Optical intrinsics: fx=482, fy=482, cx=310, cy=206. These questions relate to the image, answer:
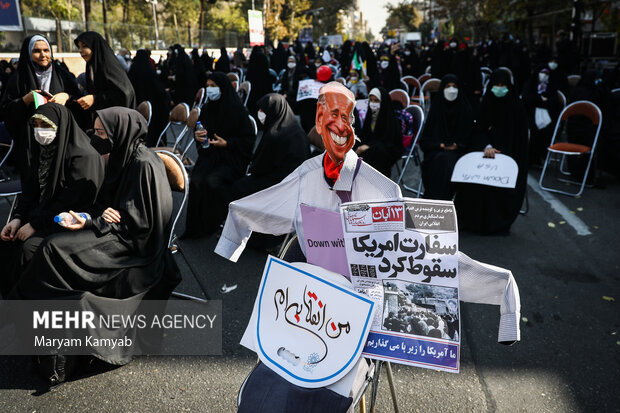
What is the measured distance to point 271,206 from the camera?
6.91 feet

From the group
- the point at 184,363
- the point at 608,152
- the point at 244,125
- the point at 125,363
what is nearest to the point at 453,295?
the point at 184,363

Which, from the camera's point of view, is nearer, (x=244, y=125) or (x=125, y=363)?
(x=125, y=363)

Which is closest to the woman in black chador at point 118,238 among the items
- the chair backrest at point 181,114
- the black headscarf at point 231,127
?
the black headscarf at point 231,127

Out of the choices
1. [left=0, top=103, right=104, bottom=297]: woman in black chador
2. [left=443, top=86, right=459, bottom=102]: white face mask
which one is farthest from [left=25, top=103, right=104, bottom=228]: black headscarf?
[left=443, top=86, right=459, bottom=102]: white face mask

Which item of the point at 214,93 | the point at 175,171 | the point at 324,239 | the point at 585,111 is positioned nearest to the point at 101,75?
the point at 214,93

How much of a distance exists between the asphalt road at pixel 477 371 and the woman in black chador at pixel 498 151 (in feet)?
3.13

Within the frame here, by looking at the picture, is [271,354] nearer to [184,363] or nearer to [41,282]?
[184,363]

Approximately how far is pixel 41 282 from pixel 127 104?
281cm

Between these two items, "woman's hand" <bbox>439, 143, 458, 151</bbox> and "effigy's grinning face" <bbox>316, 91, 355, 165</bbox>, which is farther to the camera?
"woman's hand" <bbox>439, 143, 458, 151</bbox>

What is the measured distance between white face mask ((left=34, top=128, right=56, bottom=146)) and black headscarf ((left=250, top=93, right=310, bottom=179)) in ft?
6.74

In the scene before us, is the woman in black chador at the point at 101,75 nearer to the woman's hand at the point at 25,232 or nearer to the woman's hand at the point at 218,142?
the woman's hand at the point at 218,142

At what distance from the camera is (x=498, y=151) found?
197 inches

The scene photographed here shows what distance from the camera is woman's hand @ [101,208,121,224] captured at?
302cm

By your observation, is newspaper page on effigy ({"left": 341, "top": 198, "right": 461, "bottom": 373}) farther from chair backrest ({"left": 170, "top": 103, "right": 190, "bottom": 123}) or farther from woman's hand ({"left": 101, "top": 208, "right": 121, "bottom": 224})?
chair backrest ({"left": 170, "top": 103, "right": 190, "bottom": 123})
